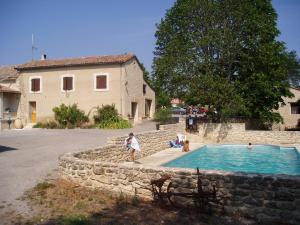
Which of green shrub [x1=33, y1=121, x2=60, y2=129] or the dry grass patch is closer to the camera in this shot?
the dry grass patch

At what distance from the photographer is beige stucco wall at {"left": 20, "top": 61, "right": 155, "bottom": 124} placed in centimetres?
3058

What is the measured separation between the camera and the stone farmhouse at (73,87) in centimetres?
3070

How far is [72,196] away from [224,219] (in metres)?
4.12

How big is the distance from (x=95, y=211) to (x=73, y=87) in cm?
2553

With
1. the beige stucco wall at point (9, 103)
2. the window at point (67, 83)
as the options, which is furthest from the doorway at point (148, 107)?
the beige stucco wall at point (9, 103)

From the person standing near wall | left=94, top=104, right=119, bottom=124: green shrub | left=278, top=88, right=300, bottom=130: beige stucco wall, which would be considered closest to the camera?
the person standing near wall

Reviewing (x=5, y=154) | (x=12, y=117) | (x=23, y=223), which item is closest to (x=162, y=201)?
(x=23, y=223)

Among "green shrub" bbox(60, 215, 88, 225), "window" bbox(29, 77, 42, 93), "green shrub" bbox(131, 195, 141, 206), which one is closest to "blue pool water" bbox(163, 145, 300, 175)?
"green shrub" bbox(131, 195, 141, 206)

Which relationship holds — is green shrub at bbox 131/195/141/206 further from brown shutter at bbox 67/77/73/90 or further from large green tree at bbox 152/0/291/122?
brown shutter at bbox 67/77/73/90

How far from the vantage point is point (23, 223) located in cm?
685

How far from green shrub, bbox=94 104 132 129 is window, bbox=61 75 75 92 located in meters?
4.08

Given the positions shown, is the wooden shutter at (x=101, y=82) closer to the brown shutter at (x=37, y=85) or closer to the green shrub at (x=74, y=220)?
the brown shutter at (x=37, y=85)

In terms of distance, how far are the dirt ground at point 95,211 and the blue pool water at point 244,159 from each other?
7.51 metres

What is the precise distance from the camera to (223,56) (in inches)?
942
